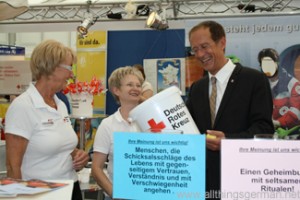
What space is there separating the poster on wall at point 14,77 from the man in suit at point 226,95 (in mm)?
3770

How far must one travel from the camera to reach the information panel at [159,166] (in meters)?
0.95

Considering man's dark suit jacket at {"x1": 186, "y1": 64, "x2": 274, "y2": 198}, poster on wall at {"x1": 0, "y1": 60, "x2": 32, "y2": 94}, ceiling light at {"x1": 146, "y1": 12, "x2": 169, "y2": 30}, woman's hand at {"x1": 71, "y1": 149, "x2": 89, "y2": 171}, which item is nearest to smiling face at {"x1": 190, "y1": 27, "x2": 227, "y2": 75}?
man's dark suit jacket at {"x1": 186, "y1": 64, "x2": 274, "y2": 198}

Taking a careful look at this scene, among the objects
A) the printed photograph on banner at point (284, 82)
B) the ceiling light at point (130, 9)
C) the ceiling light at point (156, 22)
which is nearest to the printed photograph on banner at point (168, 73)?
the ceiling light at point (156, 22)

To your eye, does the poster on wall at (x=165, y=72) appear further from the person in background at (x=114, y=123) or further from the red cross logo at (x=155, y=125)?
the red cross logo at (x=155, y=125)

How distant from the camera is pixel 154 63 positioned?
536 cm

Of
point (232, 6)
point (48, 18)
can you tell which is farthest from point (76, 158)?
point (48, 18)

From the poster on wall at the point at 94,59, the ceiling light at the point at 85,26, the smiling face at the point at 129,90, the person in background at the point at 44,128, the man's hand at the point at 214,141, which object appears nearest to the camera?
the man's hand at the point at 214,141

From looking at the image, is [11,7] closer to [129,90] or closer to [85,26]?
[129,90]

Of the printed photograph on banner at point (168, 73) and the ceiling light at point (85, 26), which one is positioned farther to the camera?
the printed photograph on banner at point (168, 73)

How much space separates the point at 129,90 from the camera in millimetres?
2219

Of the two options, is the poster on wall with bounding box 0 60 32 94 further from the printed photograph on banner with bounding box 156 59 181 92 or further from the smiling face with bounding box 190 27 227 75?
the smiling face with bounding box 190 27 227 75

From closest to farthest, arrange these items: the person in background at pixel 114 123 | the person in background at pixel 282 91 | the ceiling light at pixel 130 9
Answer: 1. the person in background at pixel 114 123
2. the person in background at pixel 282 91
3. the ceiling light at pixel 130 9

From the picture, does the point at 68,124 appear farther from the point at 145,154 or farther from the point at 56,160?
the point at 145,154

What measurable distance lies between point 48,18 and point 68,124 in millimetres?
3939
